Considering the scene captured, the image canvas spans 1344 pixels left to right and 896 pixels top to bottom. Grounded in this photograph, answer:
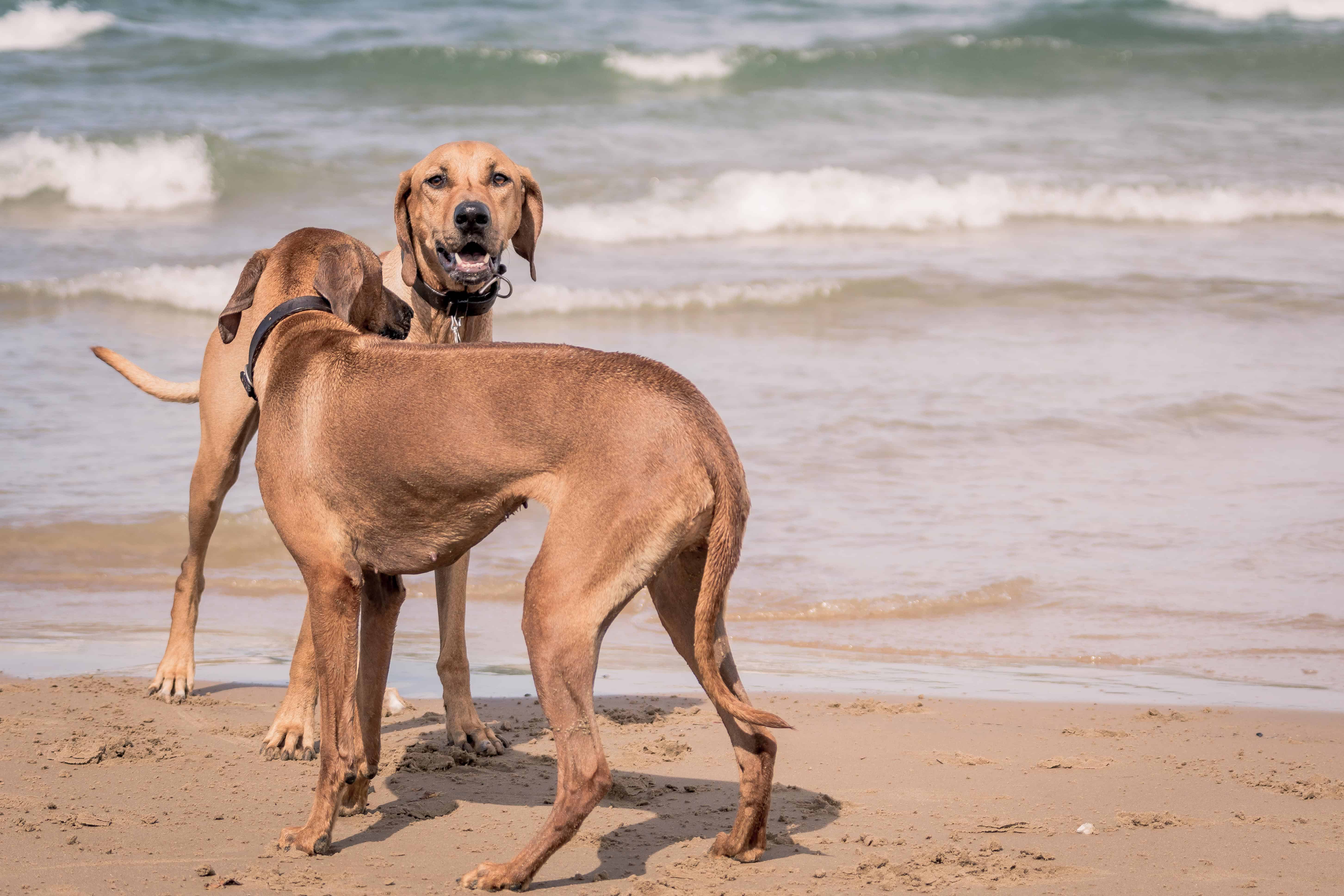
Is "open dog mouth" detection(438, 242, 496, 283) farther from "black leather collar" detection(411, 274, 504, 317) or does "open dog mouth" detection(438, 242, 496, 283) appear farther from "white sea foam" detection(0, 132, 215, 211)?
"white sea foam" detection(0, 132, 215, 211)

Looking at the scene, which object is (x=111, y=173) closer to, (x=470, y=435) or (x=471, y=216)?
(x=471, y=216)

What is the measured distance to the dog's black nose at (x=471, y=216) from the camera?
190 inches

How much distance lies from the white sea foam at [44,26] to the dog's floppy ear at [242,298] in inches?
783

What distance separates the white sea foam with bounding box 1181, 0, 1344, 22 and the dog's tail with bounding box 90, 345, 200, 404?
79.8 feet

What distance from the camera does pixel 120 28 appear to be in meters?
22.0

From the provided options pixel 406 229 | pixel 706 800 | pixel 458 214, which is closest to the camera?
pixel 706 800

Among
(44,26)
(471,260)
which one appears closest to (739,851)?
(471,260)

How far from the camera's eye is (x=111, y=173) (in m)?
16.4

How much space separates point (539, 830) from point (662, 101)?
17632mm

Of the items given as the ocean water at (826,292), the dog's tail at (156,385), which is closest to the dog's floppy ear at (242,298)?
the dog's tail at (156,385)

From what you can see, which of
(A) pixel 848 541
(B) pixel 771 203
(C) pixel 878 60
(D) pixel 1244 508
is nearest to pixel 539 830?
(A) pixel 848 541

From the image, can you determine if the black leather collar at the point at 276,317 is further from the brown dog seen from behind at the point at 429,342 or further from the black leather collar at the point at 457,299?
the black leather collar at the point at 457,299

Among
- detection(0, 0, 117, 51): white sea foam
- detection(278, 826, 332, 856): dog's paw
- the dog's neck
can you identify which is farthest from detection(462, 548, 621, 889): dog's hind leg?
detection(0, 0, 117, 51): white sea foam

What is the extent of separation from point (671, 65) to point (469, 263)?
17261 mm
